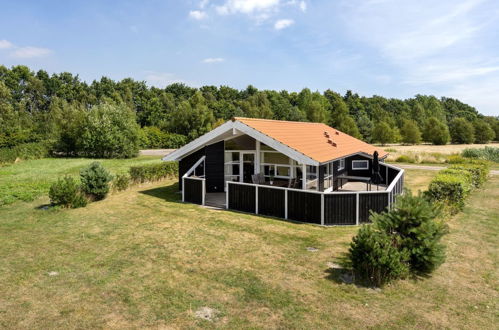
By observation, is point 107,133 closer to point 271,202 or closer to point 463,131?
point 271,202

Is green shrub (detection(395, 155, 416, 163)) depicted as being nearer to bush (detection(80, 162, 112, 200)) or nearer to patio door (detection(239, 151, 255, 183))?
patio door (detection(239, 151, 255, 183))

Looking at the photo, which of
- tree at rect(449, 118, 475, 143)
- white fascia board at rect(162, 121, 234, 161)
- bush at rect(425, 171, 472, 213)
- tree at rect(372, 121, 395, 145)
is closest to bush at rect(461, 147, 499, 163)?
bush at rect(425, 171, 472, 213)

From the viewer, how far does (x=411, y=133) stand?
7406 cm

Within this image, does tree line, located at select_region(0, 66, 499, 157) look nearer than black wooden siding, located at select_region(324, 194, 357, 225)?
No

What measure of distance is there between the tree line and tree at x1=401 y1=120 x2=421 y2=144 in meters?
0.21

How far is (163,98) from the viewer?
76875 millimetres

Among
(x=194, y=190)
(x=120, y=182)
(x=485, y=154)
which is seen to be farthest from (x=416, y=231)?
(x=485, y=154)

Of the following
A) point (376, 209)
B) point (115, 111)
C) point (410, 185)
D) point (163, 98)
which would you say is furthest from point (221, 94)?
point (376, 209)

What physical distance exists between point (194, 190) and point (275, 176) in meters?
3.94

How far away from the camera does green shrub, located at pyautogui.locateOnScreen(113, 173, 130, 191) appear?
17906mm

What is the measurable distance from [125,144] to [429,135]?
218ft

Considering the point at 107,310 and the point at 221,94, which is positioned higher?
the point at 221,94

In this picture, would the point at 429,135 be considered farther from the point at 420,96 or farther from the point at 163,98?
the point at 163,98

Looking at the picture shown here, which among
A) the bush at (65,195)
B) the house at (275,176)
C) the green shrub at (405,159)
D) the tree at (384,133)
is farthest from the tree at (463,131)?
the bush at (65,195)
